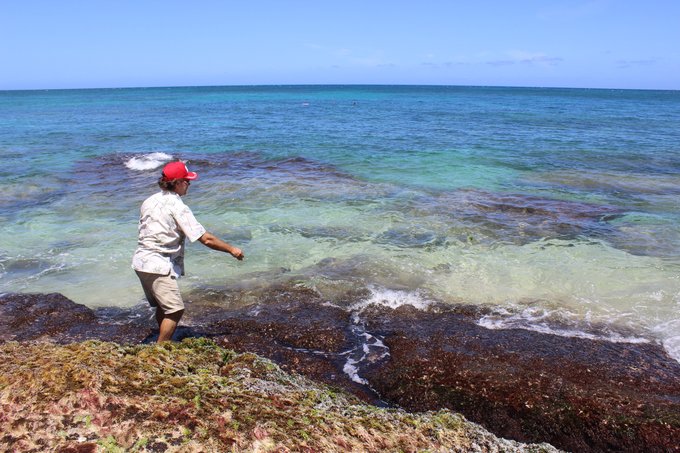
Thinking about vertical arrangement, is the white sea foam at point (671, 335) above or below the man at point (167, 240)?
below

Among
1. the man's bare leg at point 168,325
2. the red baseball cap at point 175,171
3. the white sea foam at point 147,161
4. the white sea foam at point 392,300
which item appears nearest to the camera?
the red baseball cap at point 175,171

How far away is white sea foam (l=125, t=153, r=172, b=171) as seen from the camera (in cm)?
1732

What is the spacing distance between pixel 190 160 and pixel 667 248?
51.2 feet

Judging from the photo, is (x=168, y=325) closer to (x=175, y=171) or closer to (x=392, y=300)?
(x=175, y=171)

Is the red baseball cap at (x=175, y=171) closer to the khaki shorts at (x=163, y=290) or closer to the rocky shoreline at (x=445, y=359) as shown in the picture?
the khaki shorts at (x=163, y=290)

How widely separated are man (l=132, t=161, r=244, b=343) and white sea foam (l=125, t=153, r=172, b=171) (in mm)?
13351

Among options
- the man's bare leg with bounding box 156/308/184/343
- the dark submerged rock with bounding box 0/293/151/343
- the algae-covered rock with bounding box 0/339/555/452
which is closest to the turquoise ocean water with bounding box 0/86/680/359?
the dark submerged rock with bounding box 0/293/151/343

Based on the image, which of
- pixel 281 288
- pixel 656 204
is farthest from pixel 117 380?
pixel 656 204

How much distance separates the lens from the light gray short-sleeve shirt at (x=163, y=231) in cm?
459

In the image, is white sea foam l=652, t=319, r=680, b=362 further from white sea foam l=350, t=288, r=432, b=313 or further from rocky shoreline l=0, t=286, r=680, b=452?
white sea foam l=350, t=288, r=432, b=313

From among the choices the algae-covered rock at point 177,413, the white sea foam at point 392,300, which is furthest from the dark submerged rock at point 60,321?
the white sea foam at point 392,300

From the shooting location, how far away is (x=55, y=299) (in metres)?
6.62

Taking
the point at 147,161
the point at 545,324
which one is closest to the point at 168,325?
the point at 545,324

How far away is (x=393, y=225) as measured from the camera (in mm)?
10586
